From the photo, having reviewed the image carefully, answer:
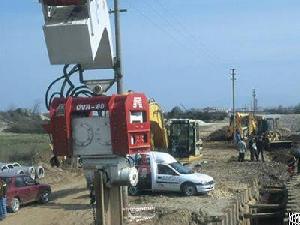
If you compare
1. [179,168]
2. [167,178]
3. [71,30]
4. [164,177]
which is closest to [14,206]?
[164,177]

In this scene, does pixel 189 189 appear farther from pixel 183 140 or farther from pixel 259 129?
pixel 259 129

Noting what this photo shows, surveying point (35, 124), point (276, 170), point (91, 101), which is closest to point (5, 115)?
point (35, 124)

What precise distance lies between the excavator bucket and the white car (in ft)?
51.4

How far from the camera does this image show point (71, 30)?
1034 centimetres

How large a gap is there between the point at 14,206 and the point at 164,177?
6230mm

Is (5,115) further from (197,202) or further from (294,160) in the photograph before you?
(197,202)

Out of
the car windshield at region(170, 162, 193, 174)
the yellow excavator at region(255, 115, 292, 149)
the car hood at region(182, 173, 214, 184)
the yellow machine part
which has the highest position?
the yellow machine part

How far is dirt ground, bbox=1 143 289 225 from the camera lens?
2145cm

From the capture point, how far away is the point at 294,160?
38000mm

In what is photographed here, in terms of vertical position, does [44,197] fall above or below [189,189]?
below

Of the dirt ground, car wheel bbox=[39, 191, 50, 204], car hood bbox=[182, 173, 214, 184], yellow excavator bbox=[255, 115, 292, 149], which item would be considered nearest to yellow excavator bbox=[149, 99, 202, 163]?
the dirt ground

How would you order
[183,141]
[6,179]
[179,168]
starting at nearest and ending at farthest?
[6,179]
[179,168]
[183,141]

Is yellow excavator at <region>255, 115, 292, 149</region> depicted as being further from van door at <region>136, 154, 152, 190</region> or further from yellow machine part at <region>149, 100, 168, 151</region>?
van door at <region>136, 154, 152, 190</region>

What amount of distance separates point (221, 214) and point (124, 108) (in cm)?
1183
